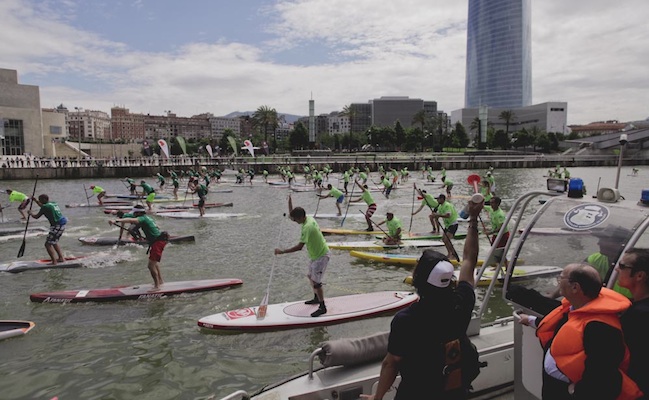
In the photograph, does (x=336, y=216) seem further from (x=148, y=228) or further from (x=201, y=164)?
(x=201, y=164)

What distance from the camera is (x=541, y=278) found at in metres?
4.50

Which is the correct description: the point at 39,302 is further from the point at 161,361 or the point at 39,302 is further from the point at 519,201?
the point at 519,201

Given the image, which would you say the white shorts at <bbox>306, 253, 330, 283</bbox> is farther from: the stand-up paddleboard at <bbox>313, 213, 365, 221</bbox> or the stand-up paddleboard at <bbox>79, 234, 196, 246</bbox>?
the stand-up paddleboard at <bbox>313, 213, 365, 221</bbox>

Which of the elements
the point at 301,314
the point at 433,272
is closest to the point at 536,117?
the point at 301,314

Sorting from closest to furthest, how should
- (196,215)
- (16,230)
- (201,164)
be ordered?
(16,230) → (196,215) → (201,164)

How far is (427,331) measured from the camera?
310 cm

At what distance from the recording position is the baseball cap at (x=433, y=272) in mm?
3071

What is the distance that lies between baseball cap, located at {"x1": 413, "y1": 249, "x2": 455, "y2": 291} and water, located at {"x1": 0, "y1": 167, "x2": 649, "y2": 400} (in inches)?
218

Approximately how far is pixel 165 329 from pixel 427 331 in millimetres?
8442

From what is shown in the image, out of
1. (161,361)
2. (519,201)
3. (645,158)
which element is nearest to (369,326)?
(161,361)

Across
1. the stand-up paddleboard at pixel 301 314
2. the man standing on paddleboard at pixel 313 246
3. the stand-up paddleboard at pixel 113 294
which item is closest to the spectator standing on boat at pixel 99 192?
the stand-up paddleboard at pixel 113 294

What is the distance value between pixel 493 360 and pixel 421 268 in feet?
8.97

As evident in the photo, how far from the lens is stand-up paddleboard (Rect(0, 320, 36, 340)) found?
31.3 ft

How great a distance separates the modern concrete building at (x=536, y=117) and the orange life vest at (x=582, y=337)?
173 meters
